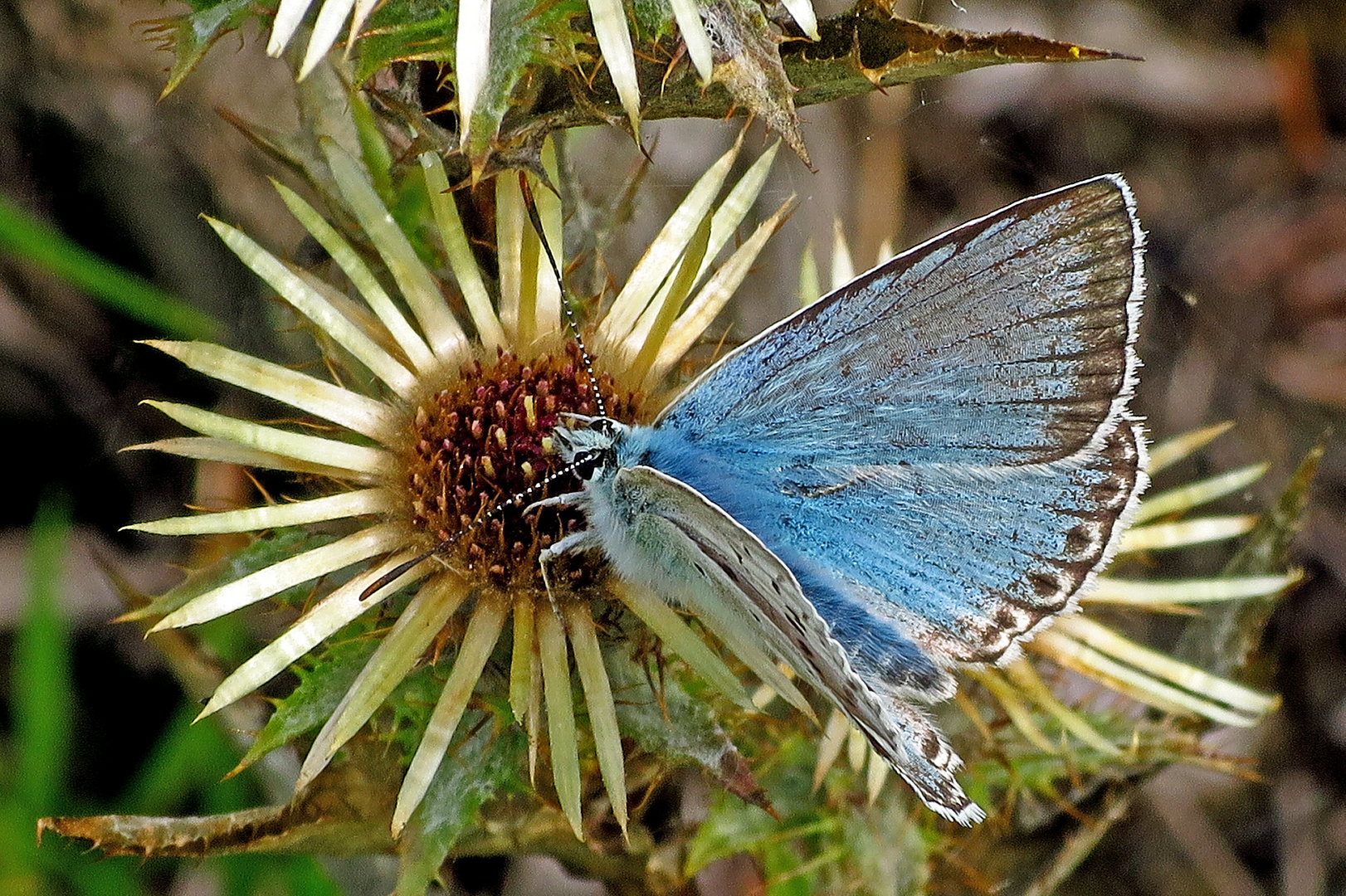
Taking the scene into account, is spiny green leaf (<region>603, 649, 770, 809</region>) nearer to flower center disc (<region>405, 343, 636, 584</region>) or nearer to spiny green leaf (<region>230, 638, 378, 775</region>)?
flower center disc (<region>405, 343, 636, 584</region>)

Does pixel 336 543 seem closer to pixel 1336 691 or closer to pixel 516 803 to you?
pixel 516 803

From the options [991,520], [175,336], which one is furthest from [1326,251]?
[175,336]

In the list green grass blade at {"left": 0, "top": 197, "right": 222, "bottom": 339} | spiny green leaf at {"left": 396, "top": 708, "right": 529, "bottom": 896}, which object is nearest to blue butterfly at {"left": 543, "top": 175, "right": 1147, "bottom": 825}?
spiny green leaf at {"left": 396, "top": 708, "right": 529, "bottom": 896}

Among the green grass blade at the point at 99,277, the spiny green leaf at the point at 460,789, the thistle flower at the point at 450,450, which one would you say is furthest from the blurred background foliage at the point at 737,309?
the spiny green leaf at the point at 460,789

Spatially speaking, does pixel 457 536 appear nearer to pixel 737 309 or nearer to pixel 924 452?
pixel 924 452

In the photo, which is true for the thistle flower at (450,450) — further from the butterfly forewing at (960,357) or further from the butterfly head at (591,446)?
the butterfly forewing at (960,357)

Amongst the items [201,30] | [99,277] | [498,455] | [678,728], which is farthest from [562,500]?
[99,277]
